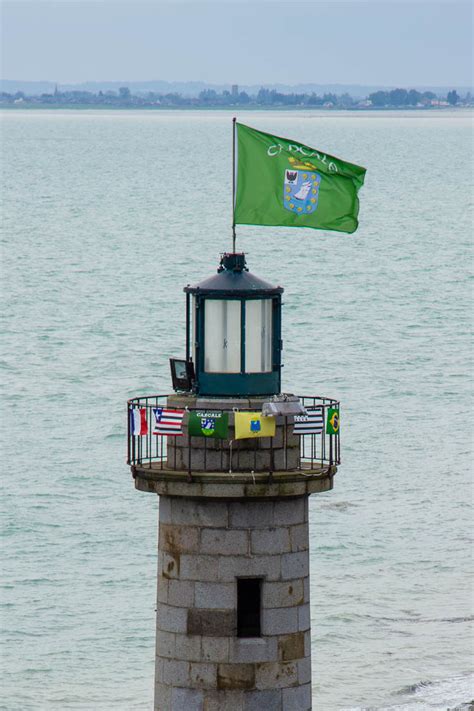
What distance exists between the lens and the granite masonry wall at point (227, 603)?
2227cm

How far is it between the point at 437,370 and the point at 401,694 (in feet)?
152

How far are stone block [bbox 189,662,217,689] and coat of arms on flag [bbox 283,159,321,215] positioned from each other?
15.5 feet

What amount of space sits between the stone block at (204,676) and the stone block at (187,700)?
9 centimetres

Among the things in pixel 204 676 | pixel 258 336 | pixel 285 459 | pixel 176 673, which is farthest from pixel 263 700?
pixel 258 336

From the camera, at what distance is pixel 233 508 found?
22.3 metres

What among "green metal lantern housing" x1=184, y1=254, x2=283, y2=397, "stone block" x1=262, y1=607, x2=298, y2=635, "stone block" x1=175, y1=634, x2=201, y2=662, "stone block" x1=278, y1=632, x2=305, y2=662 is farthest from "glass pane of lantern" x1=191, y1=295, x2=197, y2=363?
"stone block" x1=278, y1=632, x2=305, y2=662

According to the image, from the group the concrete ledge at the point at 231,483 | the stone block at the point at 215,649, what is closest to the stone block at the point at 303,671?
the stone block at the point at 215,649

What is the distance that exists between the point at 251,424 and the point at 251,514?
1091 millimetres

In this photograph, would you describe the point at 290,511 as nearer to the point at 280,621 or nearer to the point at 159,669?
the point at 280,621

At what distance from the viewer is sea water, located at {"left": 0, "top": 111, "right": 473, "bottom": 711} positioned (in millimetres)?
45125

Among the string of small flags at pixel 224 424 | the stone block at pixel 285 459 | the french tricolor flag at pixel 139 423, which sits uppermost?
the string of small flags at pixel 224 424

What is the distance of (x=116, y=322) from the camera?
102875 millimetres

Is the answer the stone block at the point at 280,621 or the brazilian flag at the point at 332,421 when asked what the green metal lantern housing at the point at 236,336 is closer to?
the brazilian flag at the point at 332,421

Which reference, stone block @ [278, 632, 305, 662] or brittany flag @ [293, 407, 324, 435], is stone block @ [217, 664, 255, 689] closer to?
stone block @ [278, 632, 305, 662]
